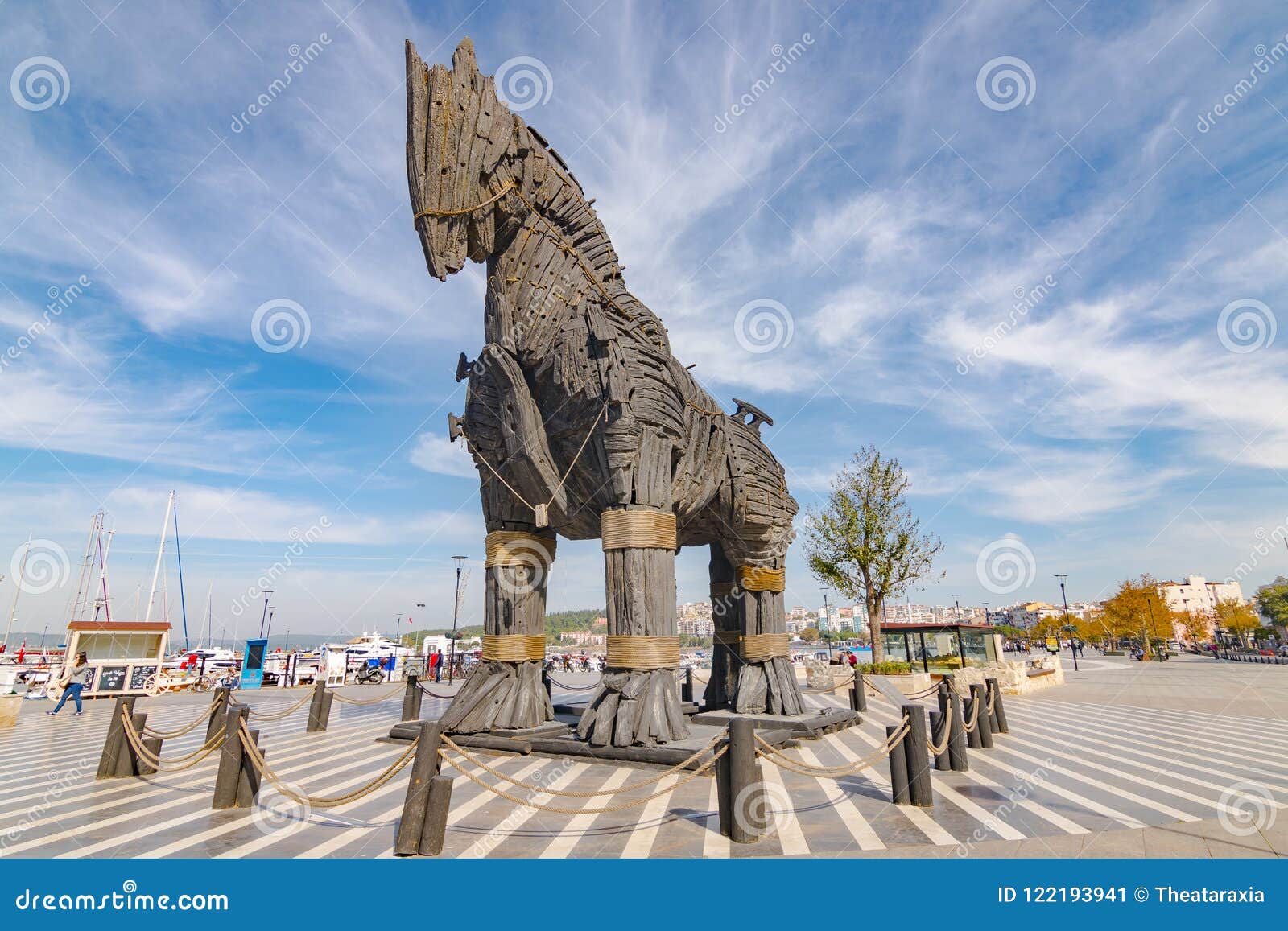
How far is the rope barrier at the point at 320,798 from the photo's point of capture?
14.1ft

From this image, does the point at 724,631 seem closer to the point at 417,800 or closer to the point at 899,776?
the point at 899,776

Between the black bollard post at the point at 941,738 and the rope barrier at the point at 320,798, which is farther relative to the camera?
the black bollard post at the point at 941,738

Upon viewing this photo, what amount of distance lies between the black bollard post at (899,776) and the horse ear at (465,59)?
7.60 meters

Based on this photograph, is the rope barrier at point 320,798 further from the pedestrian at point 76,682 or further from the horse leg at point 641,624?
the pedestrian at point 76,682

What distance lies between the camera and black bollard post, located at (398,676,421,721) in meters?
9.77

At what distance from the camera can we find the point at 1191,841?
412cm

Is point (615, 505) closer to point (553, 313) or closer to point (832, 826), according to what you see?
point (553, 313)

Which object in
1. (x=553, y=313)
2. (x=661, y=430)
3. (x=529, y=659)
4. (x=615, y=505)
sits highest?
(x=553, y=313)

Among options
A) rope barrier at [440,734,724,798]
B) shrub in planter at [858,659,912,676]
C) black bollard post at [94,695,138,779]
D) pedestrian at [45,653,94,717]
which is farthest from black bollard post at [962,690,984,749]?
pedestrian at [45,653,94,717]

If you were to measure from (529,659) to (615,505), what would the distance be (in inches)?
91.8

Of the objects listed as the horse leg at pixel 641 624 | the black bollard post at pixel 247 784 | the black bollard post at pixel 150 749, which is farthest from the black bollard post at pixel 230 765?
the horse leg at pixel 641 624

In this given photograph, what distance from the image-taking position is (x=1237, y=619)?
41.8 metres

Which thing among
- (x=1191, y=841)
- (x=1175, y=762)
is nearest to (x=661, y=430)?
(x=1191, y=841)

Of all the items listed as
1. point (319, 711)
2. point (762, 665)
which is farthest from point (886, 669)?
point (319, 711)
